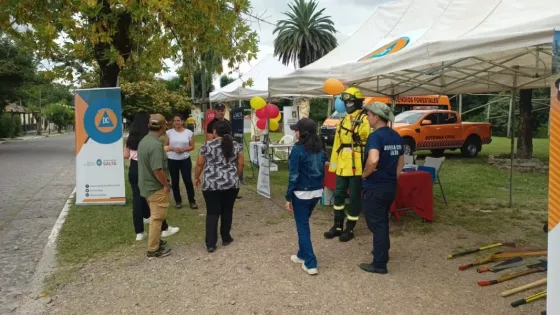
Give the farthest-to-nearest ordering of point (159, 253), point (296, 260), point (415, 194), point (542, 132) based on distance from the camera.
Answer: point (542, 132)
point (415, 194)
point (159, 253)
point (296, 260)

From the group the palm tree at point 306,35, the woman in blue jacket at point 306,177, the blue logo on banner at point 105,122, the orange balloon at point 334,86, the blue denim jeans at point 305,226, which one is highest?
the palm tree at point 306,35

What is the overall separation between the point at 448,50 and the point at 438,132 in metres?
13.1

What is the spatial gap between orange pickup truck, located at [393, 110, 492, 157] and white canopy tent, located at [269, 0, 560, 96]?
694 centimetres

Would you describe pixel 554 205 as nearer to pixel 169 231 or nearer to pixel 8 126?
pixel 169 231

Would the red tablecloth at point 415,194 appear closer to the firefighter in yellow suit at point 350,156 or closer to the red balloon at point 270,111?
the firefighter in yellow suit at point 350,156

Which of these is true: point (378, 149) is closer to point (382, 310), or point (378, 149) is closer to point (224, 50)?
point (382, 310)

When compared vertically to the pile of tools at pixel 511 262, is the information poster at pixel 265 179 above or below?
above

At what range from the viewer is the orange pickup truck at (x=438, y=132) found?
53.3ft

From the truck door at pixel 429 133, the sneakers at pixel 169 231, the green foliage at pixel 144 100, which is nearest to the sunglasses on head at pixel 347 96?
the sneakers at pixel 169 231

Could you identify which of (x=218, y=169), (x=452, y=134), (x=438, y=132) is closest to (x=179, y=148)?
(x=218, y=169)

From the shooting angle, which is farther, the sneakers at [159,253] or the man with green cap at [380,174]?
the sneakers at [159,253]

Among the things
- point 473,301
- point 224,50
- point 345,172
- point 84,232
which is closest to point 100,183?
point 84,232

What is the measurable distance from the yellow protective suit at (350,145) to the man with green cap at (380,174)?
106cm

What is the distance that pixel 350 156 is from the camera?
18.3 ft
